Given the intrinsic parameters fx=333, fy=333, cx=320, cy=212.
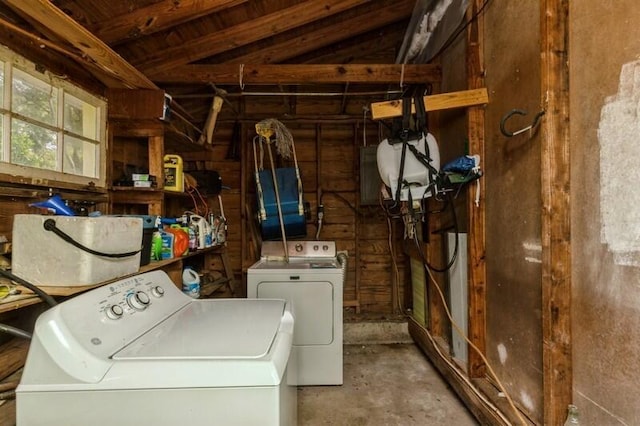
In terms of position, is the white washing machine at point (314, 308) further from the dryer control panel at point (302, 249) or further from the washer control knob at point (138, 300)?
the washer control knob at point (138, 300)

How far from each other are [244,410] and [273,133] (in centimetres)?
222

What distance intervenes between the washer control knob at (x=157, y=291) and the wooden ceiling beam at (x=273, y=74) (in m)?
1.51

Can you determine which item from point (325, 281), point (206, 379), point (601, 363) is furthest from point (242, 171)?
point (601, 363)

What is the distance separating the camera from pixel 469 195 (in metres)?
1.97

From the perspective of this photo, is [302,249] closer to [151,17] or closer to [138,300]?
[138,300]

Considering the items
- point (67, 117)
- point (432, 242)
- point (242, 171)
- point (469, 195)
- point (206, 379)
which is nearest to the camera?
point (206, 379)

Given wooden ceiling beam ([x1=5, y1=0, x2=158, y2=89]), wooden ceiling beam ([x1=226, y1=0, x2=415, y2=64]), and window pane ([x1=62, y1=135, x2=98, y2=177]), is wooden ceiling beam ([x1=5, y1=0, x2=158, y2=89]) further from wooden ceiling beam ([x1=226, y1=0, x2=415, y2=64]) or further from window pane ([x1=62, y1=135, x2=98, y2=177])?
wooden ceiling beam ([x1=226, y1=0, x2=415, y2=64])

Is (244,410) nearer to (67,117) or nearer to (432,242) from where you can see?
(67,117)

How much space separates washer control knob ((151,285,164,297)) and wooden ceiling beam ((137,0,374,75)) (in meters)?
1.58

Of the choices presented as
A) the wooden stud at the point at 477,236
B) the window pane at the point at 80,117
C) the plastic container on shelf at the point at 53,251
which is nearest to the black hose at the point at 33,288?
the plastic container on shelf at the point at 53,251

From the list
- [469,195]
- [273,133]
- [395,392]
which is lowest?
[395,392]

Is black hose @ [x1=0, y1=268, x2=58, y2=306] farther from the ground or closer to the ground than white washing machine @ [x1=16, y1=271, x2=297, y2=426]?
farther from the ground

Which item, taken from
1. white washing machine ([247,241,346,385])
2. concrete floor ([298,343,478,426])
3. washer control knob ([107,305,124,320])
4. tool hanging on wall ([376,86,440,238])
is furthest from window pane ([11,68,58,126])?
concrete floor ([298,343,478,426])

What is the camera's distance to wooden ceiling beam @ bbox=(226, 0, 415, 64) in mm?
2691
